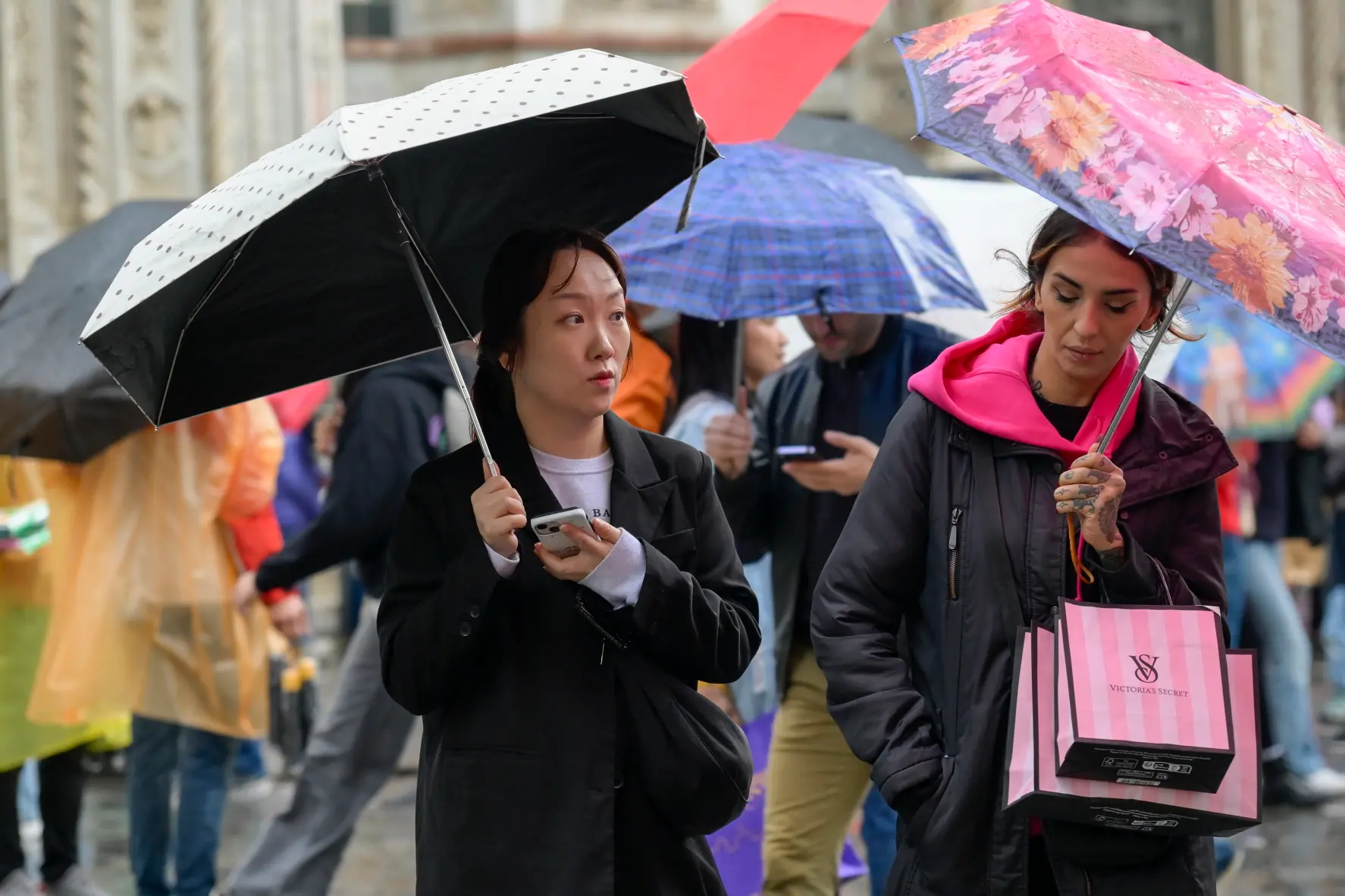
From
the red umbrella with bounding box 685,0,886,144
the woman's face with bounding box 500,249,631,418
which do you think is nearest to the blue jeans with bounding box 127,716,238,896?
the red umbrella with bounding box 685,0,886,144

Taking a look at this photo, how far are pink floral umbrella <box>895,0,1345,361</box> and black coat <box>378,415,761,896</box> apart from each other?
0.83m

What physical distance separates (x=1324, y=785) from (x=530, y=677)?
20.0ft

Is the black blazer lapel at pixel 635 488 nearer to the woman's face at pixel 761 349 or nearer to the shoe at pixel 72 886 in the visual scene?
the woman's face at pixel 761 349

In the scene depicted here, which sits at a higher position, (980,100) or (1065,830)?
(980,100)

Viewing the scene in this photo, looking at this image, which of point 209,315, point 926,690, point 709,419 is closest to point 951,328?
point 709,419

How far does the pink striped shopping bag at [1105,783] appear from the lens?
290 cm

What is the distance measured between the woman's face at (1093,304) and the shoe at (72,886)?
14.4 ft

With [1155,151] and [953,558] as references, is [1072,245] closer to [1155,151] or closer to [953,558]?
[1155,151]

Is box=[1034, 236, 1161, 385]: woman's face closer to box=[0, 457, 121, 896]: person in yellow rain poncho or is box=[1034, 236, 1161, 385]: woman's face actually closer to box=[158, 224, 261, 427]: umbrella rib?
box=[158, 224, 261, 427]: umbrella rib

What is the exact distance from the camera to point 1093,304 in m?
3.06

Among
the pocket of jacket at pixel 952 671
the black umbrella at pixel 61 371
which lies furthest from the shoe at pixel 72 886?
the pocket of jacket at pixel 952 671

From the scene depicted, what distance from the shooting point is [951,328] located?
5492mm

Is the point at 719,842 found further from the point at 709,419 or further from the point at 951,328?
the point at 951,328

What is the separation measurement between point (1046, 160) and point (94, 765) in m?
7.49
